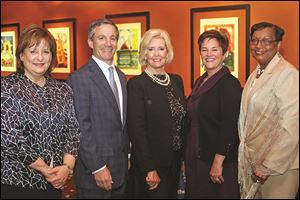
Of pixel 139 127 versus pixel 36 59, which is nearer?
pixel 36 59

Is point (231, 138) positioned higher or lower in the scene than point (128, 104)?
lower

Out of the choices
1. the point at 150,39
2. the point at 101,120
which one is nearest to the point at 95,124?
the point at 101,120

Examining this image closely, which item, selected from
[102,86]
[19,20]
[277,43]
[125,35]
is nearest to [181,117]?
[102,86]

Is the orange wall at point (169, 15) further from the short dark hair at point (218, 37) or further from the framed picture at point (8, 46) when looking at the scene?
the short dark hair at point (218, 37)

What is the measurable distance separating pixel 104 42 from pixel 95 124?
0.59m

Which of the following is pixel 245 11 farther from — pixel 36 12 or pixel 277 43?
pixel 36 12

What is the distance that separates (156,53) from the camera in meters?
2.92

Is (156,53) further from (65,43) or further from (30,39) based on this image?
(65,43)

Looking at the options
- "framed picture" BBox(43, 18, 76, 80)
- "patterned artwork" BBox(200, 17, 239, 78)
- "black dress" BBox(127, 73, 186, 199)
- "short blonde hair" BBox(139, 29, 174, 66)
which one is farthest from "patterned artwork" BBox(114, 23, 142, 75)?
"black dress" BBox(127, 73, 186, 199)

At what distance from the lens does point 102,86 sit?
2.67 m

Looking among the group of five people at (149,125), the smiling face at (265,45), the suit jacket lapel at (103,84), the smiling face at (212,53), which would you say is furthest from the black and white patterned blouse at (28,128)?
the smiling face at (265,45)

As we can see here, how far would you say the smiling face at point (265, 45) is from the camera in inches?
101

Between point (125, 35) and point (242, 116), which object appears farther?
point (125, 35)

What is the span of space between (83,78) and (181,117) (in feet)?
2.53
